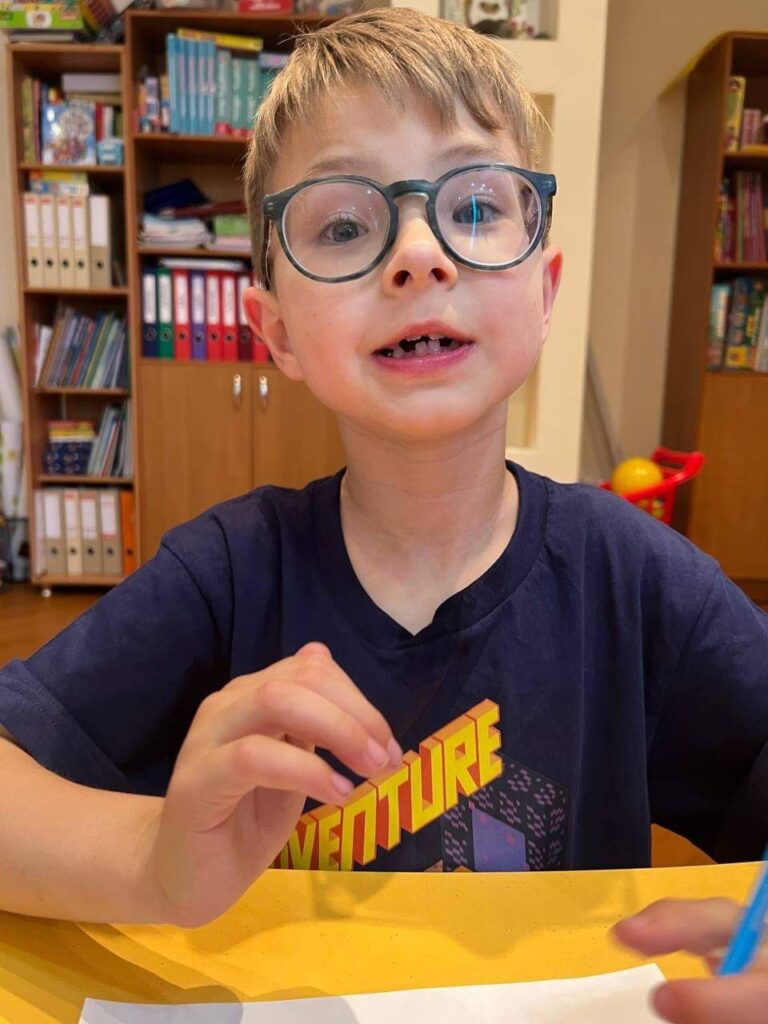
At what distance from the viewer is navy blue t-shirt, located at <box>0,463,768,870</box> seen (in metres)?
0.75

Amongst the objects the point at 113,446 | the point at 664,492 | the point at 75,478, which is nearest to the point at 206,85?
the point at 113,446

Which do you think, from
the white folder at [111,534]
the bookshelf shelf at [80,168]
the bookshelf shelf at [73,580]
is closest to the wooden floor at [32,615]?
the bookshelf shelf at [73,580]

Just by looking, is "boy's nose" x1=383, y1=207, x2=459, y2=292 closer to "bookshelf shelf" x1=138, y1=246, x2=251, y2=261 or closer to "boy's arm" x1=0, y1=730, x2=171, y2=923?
"boy's arm" x1=0, y1=730, x2=171, y2=923

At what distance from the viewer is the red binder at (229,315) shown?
10.0 feet

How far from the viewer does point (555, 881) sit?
566 millimetres

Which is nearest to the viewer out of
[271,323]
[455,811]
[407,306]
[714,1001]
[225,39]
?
[714,1001]

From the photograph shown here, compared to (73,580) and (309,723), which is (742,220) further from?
(309,723)

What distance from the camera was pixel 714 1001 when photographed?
31 cm

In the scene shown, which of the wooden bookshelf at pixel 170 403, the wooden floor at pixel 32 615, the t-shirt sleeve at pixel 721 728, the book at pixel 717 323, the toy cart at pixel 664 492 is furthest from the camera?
the book at pixel 717 323

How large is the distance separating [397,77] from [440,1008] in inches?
26.9

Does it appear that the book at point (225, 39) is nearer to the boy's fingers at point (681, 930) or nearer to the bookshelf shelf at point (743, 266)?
the bookshelf shelf at point (743, 266)

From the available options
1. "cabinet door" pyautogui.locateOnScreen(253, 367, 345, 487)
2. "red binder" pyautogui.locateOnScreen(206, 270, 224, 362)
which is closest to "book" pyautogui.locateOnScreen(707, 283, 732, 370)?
"cabinet door" pyautogui.locateOnScreen(253, 367, 345, 487)

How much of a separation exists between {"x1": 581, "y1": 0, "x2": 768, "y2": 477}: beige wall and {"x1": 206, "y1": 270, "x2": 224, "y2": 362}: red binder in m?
1.54

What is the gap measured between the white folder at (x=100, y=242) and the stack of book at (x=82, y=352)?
152 millimetres
